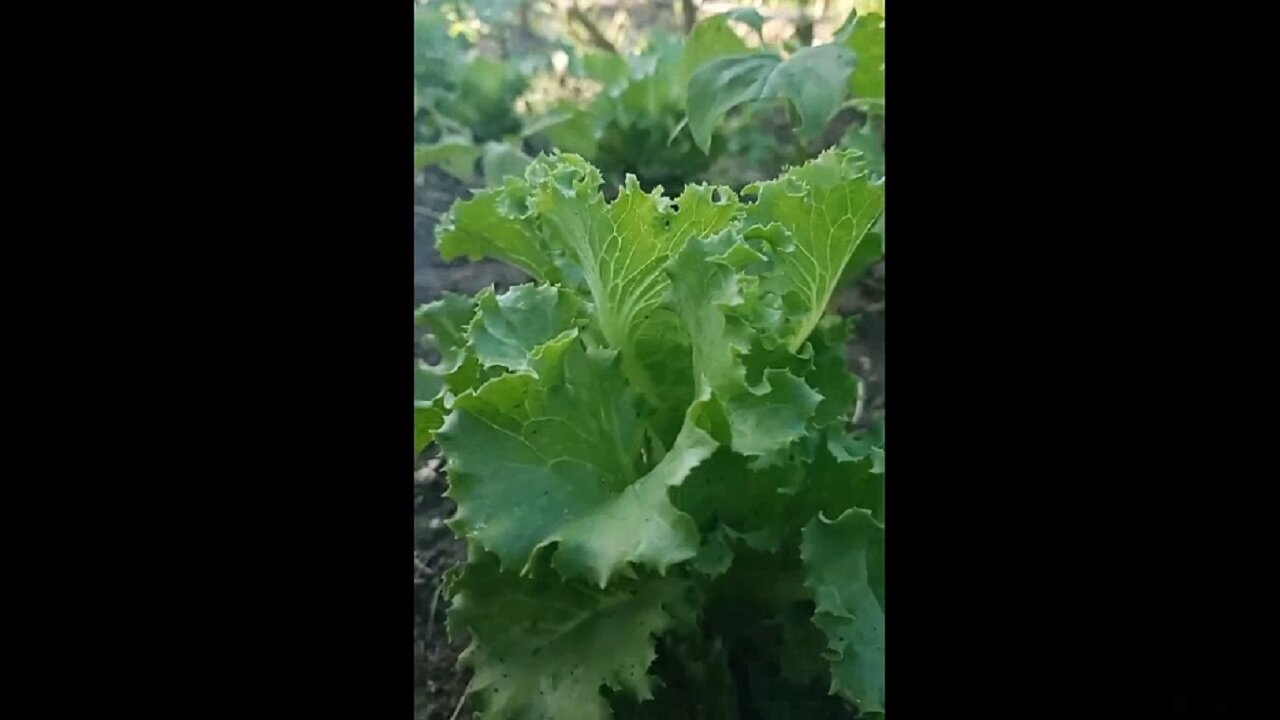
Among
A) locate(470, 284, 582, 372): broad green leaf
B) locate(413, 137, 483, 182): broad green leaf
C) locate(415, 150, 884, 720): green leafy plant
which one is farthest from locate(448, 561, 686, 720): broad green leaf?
locate(413, 137, 483, 182): broad green leaf

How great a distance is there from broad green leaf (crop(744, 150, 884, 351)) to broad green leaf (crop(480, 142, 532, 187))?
142mm

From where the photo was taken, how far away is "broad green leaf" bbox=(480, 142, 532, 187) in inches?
26.5

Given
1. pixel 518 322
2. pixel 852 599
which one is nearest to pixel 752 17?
pixel 518 322

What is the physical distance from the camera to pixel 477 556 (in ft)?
2.15

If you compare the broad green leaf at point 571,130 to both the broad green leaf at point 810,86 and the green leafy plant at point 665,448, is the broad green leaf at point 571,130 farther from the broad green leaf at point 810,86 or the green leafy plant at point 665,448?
the broad green leaf at point 810,86

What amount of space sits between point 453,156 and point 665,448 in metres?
0.22

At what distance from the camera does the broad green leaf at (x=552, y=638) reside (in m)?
0.66

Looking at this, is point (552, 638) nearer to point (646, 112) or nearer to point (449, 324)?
point (449, 324)

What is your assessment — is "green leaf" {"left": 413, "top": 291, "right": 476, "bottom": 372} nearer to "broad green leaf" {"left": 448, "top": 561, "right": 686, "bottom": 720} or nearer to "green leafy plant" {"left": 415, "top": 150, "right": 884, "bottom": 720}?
"green leafy plant" {"left": 415, "top": 150, "right": 884, "bottom": 720}
